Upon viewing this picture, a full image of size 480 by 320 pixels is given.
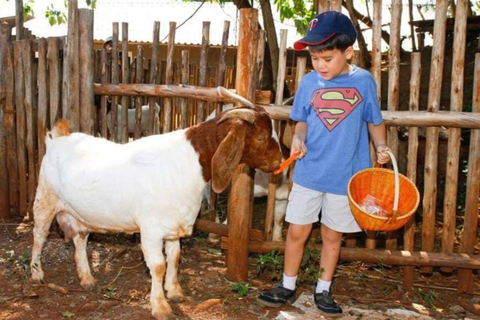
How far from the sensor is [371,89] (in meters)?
4.04

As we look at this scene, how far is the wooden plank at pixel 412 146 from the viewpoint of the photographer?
4785 mm

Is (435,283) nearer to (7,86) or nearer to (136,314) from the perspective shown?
(136,314)

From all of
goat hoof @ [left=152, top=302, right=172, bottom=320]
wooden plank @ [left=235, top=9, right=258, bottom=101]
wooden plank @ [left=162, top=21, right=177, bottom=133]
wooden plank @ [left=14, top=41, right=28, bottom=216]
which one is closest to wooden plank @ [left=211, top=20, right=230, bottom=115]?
wooden plank @ [left=162, top=21, right=177, bottom=133]

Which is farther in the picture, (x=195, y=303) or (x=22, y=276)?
(x=22, y=276)

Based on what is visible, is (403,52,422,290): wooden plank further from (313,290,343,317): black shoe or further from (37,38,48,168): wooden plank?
(37,38,48,168): wooden plank

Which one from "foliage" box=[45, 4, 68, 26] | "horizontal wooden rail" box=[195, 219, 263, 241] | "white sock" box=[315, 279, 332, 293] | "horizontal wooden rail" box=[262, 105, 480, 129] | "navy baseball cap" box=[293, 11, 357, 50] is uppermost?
"foliage" box=[45, 4, 68, 26]

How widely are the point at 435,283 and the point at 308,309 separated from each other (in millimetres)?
1518

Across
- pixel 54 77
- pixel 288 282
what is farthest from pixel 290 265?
pixel 54 77

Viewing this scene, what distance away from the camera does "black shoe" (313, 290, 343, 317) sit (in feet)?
14.2

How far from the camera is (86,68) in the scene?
231 inches

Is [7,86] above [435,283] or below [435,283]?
above

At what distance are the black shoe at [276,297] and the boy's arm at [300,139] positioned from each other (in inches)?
42.8

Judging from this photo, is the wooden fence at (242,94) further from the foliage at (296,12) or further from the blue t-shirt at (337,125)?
the foliage at (296,12)

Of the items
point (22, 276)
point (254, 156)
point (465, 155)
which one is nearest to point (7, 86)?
point (22, 276)
